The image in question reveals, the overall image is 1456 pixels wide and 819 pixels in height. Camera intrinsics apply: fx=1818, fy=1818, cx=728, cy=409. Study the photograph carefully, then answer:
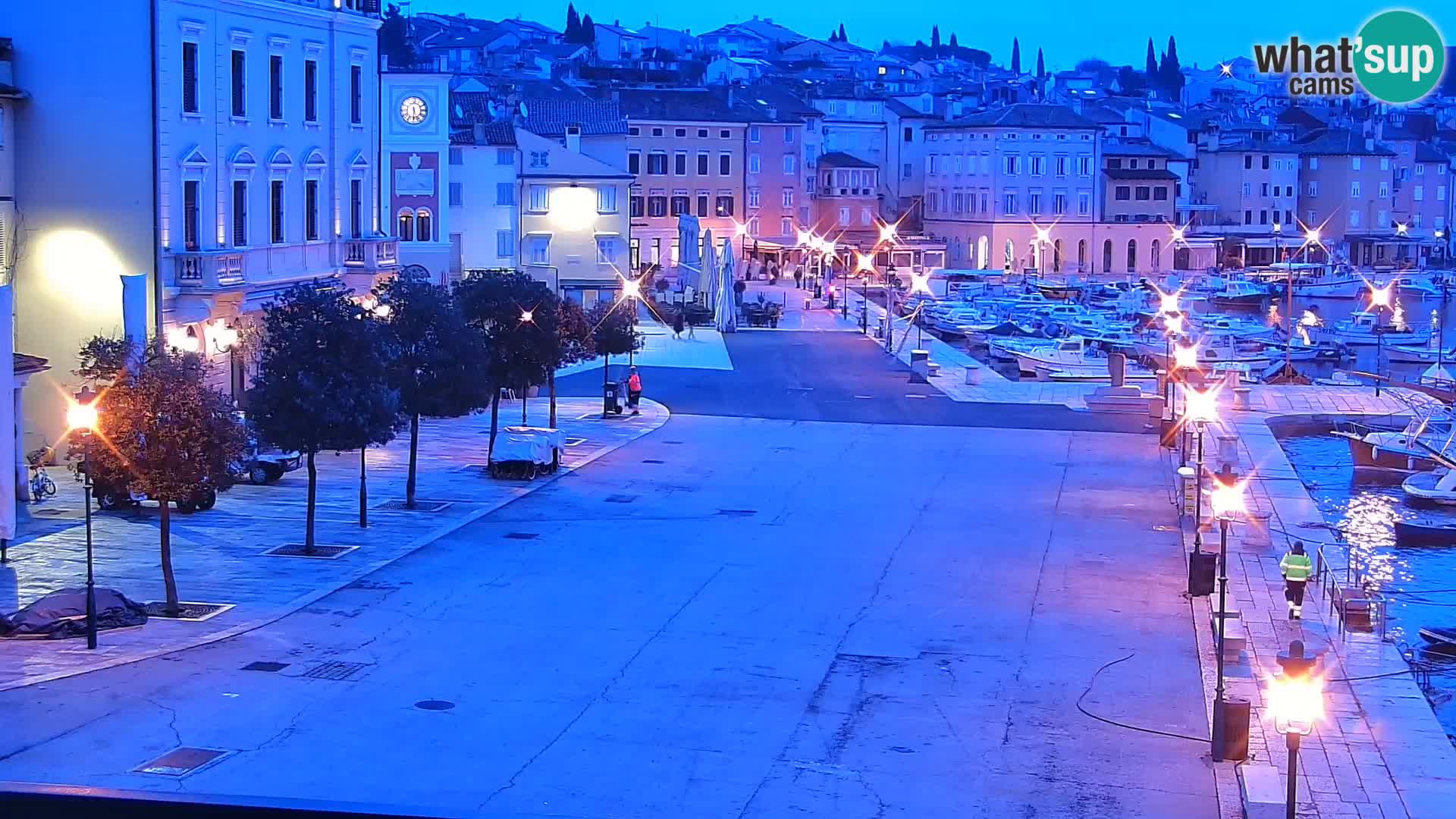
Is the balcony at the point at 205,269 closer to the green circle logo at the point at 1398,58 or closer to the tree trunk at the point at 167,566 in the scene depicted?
the tree trunk at the point at 167,566

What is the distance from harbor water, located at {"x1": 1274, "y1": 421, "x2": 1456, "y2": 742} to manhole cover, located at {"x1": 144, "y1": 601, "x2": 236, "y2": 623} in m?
13.2

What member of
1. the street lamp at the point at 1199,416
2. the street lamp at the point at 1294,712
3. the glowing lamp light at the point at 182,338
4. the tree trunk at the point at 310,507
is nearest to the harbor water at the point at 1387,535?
the street lamp at the point at 1199,416

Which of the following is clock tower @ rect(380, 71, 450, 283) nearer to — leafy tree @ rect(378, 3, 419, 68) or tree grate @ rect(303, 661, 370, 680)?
tree grate @ rect(303, 661, 370, 680)

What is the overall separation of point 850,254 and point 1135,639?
8611 cm

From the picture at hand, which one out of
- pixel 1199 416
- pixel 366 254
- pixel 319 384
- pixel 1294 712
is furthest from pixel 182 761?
pixel 366 254

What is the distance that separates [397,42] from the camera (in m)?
142

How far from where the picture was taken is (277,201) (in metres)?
36.6

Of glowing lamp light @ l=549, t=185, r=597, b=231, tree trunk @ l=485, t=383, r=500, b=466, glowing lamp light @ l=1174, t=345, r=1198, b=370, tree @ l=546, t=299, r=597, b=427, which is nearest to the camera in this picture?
tree trunk @ l=485, t=383, r=500, b=466

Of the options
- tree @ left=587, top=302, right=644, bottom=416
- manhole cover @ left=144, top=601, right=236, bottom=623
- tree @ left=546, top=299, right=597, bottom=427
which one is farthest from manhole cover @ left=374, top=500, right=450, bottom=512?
tree @ left=587, top=302, right=644, bottom=416

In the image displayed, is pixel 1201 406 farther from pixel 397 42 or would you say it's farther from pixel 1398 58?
pixel 397 42

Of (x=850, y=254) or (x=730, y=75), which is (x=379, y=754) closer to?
(x=850, y=254)

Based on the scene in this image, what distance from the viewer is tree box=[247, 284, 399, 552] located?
23.7 metres

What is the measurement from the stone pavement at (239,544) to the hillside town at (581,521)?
0.37 feet

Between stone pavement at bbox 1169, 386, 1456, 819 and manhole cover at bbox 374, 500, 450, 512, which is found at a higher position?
manhole cover at bbox 374, 500, 450, 512
